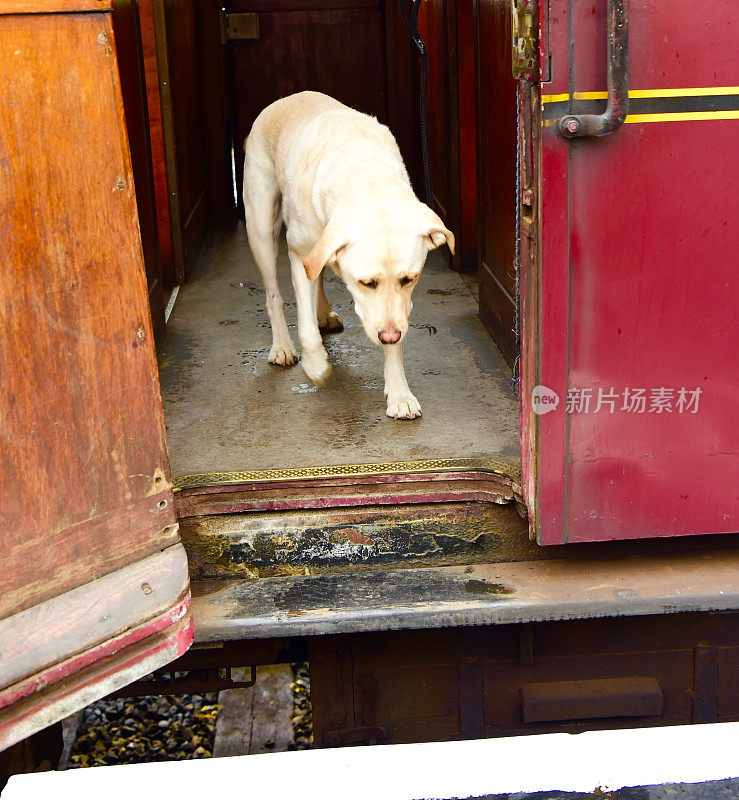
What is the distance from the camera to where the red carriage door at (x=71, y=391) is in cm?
189

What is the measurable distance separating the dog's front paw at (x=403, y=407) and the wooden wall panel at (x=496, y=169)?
2.14 ft

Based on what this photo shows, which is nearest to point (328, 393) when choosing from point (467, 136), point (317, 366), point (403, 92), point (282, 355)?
point (317, 366)

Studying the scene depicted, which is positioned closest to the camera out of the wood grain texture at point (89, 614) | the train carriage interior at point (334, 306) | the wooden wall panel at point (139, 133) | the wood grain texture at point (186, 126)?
the wood grain texture at point (89, 614)

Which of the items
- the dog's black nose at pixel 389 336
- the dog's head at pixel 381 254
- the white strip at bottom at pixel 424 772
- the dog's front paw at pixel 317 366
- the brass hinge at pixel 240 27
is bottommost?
the white strip at bottom at pixel 424 772

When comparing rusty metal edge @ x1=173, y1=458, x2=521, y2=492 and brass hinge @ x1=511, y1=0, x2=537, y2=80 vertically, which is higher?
brass hinge @ x1=511, y1=0, x2=537, y2=80

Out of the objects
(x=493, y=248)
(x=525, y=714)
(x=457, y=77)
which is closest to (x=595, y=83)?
(x=525, y=714)

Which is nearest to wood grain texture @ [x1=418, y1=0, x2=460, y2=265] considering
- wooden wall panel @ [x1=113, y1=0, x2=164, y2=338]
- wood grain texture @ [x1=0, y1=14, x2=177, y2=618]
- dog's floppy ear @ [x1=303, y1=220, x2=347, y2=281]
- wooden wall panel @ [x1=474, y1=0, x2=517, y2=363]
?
wooden wall panel @ [x1=474, y1=0, x2=517, y2=363]

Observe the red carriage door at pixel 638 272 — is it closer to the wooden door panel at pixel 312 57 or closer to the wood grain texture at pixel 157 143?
the wood grain texture at pixel 157 143

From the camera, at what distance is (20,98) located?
185 cm

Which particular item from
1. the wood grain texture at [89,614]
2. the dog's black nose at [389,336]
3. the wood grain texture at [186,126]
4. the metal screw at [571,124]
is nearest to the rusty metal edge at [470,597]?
the wood grain texture at [89,614]

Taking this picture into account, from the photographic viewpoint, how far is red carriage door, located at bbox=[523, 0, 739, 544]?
2137 millimetres

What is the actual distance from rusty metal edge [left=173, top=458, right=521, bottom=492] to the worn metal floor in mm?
78

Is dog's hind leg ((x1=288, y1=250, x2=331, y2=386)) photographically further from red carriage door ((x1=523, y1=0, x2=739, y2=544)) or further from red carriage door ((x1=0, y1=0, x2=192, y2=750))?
red carriage door ((x1=0, y1=0, x2=192, y2=750))

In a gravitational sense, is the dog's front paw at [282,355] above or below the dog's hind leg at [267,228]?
below
